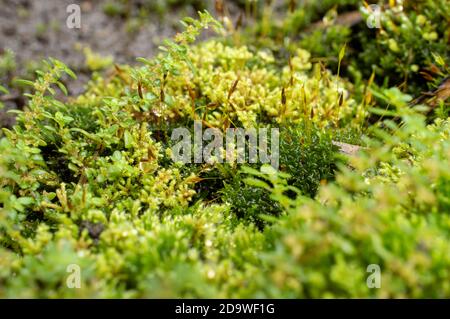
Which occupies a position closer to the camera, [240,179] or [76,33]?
[240,179]

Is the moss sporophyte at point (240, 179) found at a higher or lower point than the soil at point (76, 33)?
lower

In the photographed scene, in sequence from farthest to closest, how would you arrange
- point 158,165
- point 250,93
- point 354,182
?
point 250,93
point 158,165
point 354,182

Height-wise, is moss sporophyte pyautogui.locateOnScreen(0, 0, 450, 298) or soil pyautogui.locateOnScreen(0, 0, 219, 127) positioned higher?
soil pyautogui.locateOnScreen(0, 0, 219, 127)

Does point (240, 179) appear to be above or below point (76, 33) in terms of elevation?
below

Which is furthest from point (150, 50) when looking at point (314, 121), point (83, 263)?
point (83, 263)

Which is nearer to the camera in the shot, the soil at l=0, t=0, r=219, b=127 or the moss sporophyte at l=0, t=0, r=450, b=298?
the moss sporophyte at l=0, t=0, r=450, b=298

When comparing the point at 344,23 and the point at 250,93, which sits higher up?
the point at 344,23

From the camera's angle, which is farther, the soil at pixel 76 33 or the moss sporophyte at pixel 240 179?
the soil at pixel 76 33

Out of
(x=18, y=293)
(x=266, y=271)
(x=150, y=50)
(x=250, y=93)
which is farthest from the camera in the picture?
(x=150, y=50)
